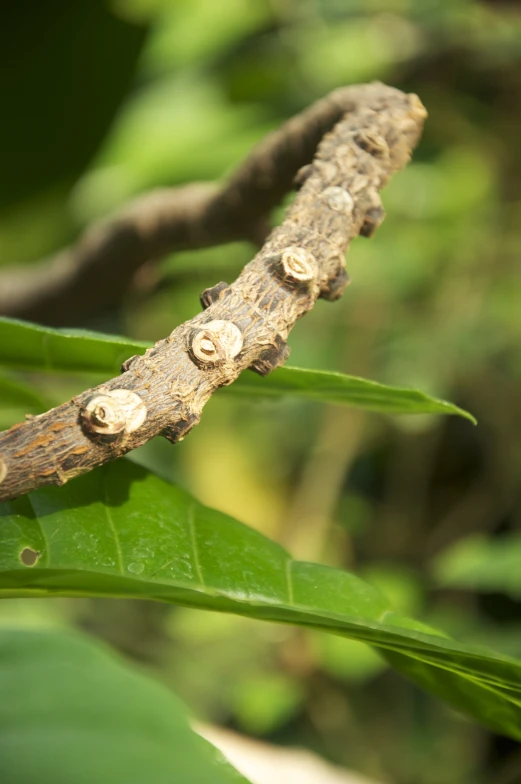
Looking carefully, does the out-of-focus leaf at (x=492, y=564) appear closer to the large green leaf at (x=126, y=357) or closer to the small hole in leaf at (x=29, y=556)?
the large green leaf at (x=126, y=357)

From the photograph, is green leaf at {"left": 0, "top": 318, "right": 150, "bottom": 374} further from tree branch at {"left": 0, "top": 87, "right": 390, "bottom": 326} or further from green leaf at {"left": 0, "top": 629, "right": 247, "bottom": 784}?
tree branch at {"left": 0, "top": 87, "right": 390, "bottom": 326}

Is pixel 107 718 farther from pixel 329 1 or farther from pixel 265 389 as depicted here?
pixel 329 1

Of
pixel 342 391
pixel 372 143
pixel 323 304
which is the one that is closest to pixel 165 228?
pixel 372 143

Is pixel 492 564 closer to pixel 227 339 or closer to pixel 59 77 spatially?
pixel 227 339

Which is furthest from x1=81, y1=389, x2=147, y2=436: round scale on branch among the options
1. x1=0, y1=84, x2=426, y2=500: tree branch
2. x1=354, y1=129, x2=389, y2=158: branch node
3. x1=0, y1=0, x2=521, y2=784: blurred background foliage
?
x1=0, y1=0, x2=521, y2=784: blurred background foliage

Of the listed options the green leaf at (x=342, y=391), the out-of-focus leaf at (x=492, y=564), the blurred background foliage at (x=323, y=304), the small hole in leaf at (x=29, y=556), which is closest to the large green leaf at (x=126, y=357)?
→ the green leaf at (x=342, y=391)

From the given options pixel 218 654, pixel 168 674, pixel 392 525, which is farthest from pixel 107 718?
pixel 392 525

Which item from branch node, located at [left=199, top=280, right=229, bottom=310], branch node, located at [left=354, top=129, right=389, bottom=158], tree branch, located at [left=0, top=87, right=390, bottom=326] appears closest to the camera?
branch node, located at [left=199, top=280, right=229, bottom=310]

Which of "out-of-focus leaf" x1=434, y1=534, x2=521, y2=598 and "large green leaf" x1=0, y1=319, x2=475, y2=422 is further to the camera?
"out-of-focus leaf" x1=434, y1=534, x2=521, y2=598
